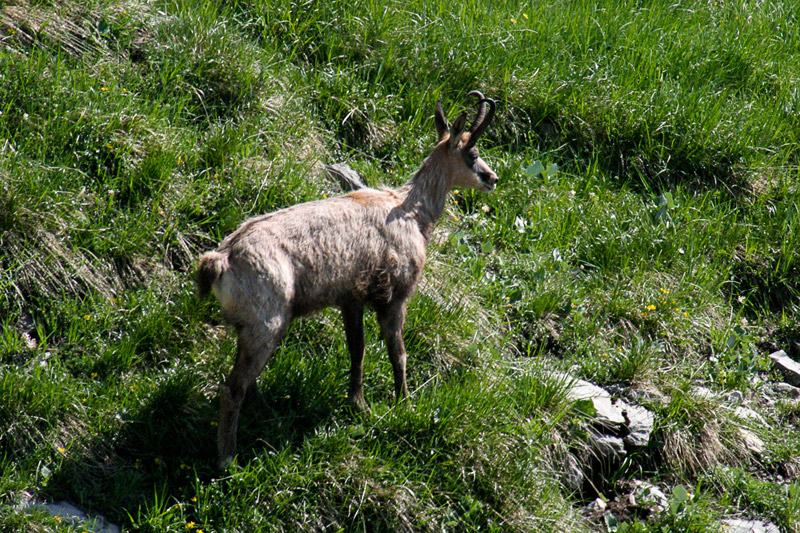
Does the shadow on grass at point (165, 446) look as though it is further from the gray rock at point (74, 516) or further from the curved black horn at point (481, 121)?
the curved black horn at point (481, 121)

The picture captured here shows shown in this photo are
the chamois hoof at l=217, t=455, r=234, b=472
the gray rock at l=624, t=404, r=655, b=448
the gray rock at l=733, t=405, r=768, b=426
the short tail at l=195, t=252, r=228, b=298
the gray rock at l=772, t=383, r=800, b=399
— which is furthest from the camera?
the gray rock at l=772, t=383, r=800, b=399

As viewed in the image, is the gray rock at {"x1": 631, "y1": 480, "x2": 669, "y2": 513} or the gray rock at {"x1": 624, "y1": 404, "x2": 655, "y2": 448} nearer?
the gray rock at {"x1": 631, "y1": 480, "x2": 669, "y2": 513}

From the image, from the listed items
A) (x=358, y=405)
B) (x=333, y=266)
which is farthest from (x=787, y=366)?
(x=333, y=266)

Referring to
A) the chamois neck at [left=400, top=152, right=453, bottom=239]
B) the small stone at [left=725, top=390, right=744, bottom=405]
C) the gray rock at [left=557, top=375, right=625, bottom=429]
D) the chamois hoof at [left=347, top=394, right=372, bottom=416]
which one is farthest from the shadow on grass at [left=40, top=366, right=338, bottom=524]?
the small stone at [left=725, top=390, right=744, bottom=405]

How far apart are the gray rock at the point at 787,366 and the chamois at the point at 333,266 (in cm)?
304

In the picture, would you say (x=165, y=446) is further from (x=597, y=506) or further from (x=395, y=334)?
(x=597, y=506)

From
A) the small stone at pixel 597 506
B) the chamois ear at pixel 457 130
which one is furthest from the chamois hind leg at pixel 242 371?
the small stone at pixel 597 506

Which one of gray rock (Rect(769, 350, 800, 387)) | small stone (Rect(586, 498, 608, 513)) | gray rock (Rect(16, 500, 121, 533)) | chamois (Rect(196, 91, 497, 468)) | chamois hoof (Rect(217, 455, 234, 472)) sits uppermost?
chamois (Rect(196, 91, 497, 468))

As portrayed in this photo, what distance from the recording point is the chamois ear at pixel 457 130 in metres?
5.47

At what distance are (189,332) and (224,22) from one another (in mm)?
3115

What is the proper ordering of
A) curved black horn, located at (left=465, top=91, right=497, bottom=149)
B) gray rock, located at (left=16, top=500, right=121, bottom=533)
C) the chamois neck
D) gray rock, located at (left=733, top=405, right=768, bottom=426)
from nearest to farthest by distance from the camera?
gray rock, located at (left=16, top=500, right=121, bottom=533) < curved black horn, located at (left=465, top=91, right=497, bottom=149) < the chamois neck < gray rock, located at (left=733, top=405, right=768, bottom=426)

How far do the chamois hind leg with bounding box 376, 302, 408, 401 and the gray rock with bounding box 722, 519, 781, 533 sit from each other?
7.43 feet

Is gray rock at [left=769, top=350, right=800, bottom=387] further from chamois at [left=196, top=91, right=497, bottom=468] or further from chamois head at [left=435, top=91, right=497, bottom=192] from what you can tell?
chamois at [left=196, top=91, right=497, bottom=468]

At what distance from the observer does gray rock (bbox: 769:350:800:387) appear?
6508 mm
